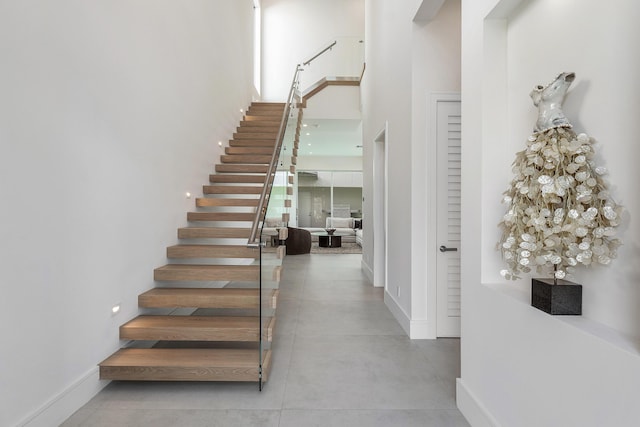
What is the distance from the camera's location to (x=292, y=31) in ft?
31.6

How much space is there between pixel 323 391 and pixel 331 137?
349 inches

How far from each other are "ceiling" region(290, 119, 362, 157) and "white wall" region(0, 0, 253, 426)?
5.40 meters

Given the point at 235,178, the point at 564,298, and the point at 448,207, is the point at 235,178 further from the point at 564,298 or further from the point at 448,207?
the point at 564,298

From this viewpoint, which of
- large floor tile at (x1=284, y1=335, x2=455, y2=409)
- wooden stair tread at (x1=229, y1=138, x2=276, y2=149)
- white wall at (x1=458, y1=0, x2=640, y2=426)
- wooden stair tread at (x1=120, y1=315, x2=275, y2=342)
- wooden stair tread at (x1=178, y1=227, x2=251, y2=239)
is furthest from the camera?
wooden stair tread at (x1=229, y1=138, x2=276, y2=149)

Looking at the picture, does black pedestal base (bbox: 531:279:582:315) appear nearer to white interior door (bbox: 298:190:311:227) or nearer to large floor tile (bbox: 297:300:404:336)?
large floor tile (bbox: 297:300:404:336)

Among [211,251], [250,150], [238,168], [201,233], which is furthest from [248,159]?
[211,251]

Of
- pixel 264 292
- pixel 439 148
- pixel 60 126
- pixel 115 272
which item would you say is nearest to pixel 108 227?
pixel 115 272

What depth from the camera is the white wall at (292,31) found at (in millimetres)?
9633

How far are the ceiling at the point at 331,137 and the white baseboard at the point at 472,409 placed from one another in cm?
722

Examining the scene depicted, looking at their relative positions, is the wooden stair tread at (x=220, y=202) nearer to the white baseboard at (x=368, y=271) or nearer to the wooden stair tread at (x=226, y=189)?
the wooden stair tread at (x=226, y=189)

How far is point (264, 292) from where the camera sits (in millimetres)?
2615

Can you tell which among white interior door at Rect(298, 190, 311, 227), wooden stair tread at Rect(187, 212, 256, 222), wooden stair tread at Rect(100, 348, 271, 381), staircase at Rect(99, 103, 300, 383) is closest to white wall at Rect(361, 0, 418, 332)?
staircase at Rect(99, 103, 300, 383)

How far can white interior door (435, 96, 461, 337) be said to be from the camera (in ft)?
10.6

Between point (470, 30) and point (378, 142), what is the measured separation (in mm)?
3150
